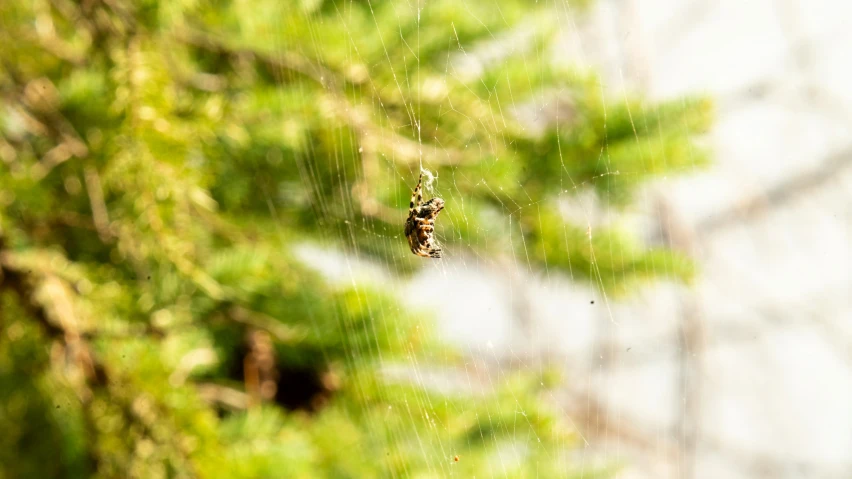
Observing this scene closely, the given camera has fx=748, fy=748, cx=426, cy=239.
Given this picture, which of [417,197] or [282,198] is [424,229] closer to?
[417,197]

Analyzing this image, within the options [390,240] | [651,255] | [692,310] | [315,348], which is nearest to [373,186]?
[390,240]

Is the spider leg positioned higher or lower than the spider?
higher

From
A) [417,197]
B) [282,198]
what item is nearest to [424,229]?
[417,197]

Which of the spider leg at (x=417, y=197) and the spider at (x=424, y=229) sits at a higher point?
the spider leg at (x=417, y=197)

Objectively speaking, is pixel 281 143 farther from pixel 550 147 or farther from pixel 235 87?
pixel 550 147
